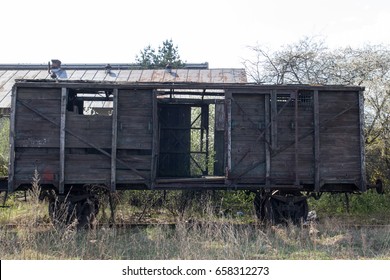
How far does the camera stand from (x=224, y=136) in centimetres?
938

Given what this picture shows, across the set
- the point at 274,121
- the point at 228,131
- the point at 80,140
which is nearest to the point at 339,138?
the point at 274,121

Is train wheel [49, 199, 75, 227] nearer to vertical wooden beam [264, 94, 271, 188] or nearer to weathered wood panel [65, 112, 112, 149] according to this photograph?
weathered wood panel [65, 112, 112, 149]

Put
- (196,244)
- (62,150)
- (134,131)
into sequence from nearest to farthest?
(196,244)
(62,150)
(134,131)

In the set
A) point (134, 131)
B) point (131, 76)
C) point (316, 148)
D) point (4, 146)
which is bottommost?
point (316, 148)

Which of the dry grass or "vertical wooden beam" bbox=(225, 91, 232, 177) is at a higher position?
"vertical wooden beam" bbox=(225, 91, 232, 177)

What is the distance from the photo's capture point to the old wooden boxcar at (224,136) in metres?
9.04

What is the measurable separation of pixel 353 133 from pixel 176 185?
444cm

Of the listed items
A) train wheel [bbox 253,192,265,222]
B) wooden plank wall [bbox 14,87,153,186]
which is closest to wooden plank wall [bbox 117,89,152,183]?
wooden plank wall [bbox 14,87,153,186]

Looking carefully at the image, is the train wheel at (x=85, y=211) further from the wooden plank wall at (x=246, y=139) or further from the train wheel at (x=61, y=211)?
the wooden plank wall at (x=246, y=139)

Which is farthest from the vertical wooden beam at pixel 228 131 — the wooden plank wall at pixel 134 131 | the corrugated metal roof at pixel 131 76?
the corrugated metal roof at pixel 131 76

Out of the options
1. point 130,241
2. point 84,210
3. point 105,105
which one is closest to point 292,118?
point 130,241

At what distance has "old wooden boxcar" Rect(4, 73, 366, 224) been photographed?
9.04 meters

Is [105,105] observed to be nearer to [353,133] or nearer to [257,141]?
[257,141]

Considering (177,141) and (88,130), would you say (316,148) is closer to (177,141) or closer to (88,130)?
(177,141)
